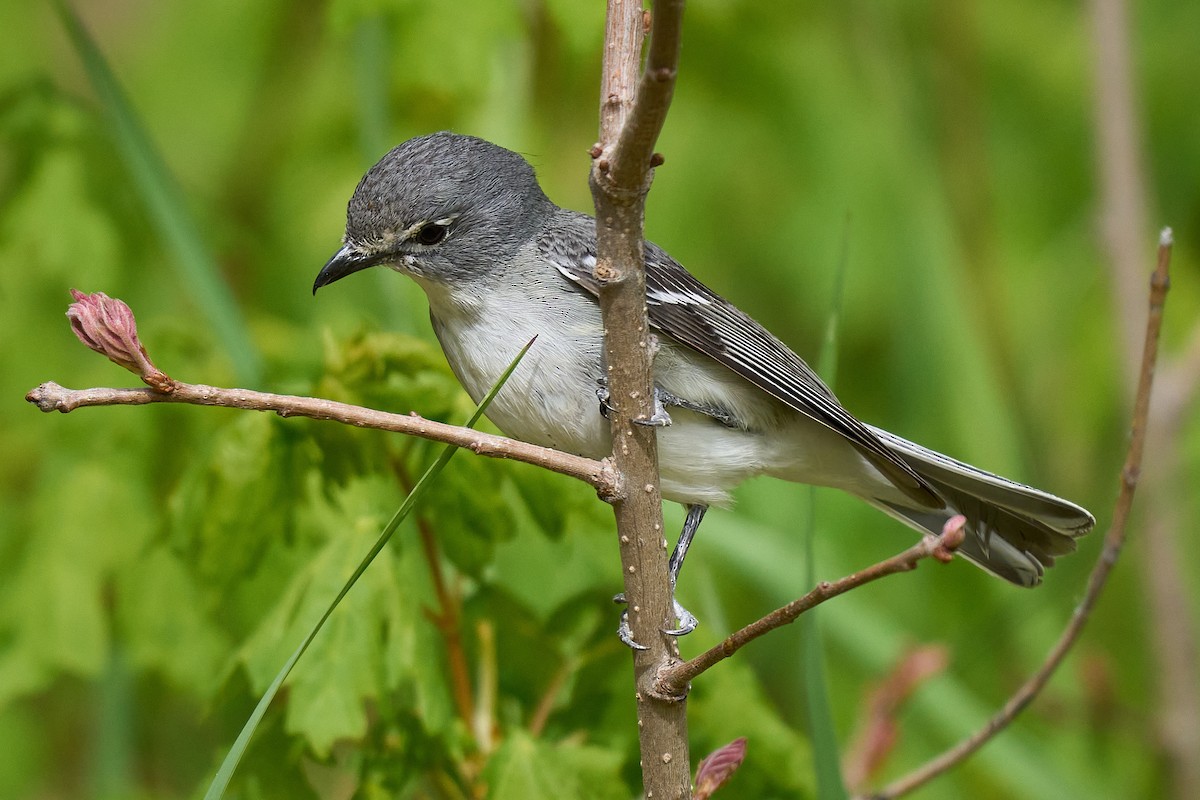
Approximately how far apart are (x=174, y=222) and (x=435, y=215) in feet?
1.76

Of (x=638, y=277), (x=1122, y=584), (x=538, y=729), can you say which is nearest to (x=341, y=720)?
(x=538, y=729)

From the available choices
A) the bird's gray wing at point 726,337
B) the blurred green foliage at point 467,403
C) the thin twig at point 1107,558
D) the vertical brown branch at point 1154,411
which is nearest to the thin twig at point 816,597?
the blurred green foliage at point 467,403

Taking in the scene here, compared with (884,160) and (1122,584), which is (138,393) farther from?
(1122,584)

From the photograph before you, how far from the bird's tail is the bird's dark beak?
1.10 meters

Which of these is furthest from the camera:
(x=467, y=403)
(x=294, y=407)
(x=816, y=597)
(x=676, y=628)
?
(x=467, y=403)

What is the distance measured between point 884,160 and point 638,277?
8.96ft

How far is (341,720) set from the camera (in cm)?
185

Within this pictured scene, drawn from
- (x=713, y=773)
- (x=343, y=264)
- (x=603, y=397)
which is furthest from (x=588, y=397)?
(x=713, y=773)

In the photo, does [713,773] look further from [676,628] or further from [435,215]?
[435,215]

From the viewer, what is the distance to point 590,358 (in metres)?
2.12

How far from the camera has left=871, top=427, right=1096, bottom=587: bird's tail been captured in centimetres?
232

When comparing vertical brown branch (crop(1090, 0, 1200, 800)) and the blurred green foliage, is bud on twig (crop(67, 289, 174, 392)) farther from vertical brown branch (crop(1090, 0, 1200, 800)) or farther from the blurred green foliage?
vertical brown branch (crop(1090, 0, 1200, 800))

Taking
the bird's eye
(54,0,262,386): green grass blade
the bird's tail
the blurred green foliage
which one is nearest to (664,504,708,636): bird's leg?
the blurred green foliage

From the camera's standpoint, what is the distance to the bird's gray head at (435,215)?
7.47 ft
